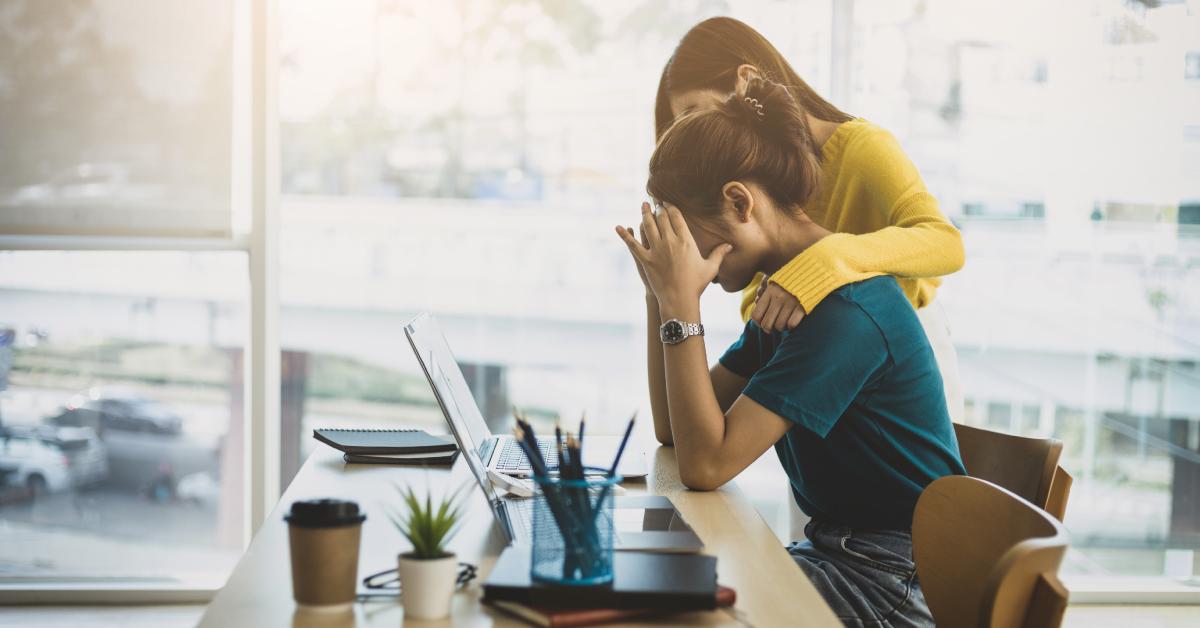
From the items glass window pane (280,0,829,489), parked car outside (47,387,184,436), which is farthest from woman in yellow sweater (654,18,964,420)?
parked car outside (47,387,184,436)

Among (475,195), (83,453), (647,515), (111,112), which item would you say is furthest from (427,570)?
(83,453)

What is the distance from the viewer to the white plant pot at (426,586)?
105 centimetres

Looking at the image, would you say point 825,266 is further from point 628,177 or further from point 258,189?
point 258,189

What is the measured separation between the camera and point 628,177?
3377 millimetres

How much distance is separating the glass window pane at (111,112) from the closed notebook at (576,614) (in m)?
2.44

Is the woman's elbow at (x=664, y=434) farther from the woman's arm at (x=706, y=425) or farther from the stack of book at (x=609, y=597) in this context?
the stack of book at (x=609, y=597)

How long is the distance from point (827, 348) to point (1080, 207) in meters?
2.30

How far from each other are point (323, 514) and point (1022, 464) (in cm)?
108

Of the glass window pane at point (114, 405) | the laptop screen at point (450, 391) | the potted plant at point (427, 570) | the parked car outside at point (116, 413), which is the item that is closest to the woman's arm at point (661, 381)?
the laptop screen at point (450, 391)

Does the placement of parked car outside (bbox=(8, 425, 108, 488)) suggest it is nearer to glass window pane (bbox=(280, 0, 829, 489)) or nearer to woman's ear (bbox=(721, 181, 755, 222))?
glass window pane (bbox=(280, 0, 829, 489))

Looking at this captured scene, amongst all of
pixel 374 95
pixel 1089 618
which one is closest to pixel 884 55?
pixel 374 95

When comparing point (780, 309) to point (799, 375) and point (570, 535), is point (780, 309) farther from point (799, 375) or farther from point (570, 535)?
point (570, 535)

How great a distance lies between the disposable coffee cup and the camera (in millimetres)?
1076

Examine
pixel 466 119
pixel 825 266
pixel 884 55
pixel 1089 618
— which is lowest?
pixel 1089 618
